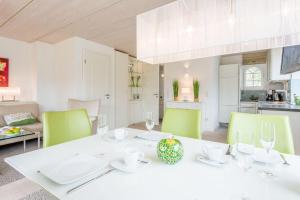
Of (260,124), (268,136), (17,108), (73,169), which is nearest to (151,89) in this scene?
(17,108)

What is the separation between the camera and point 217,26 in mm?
1179

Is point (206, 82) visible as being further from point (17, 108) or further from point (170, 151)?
point (17, 108)

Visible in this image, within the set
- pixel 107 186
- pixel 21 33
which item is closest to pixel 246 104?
pixel 107 186

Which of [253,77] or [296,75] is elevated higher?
[253,77]

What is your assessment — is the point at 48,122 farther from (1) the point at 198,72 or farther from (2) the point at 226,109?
(2) the point at 226,109

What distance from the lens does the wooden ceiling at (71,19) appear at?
2291 millimetres

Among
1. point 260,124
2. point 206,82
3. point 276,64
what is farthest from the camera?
point 206,82

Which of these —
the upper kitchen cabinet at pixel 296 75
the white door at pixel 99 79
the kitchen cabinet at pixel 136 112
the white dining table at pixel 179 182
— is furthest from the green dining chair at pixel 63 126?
the kitchen cabinet at pixel 136 112

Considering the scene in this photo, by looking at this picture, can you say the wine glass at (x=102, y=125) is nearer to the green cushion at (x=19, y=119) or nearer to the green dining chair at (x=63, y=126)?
the green dining chair at (x=63, y=126)

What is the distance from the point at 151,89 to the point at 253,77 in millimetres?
3393

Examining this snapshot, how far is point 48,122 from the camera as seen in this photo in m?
1.42

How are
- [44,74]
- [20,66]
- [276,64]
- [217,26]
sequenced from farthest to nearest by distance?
[44,74] → [20,66] → [276,64] → [217,26]

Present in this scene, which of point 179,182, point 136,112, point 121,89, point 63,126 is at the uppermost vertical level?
point 121,89

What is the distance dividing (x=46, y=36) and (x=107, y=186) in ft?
12.6
